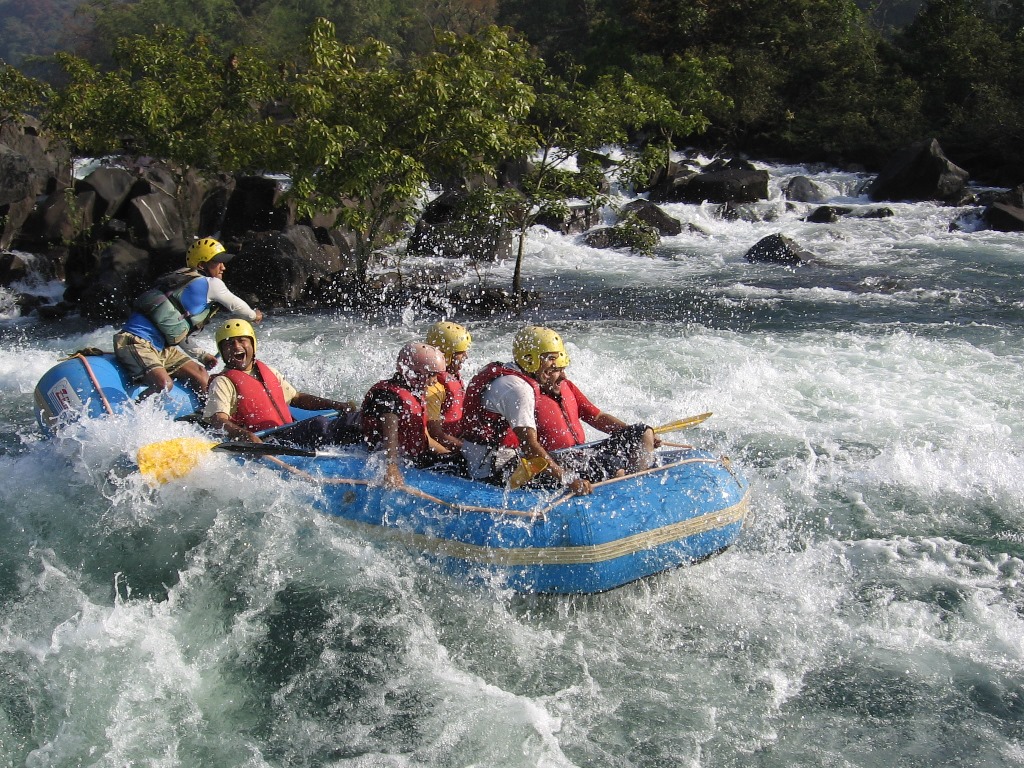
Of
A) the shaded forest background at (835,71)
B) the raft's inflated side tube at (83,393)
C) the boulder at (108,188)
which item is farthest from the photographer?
the shaded forest background at (835,71)

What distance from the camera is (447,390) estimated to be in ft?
19.9

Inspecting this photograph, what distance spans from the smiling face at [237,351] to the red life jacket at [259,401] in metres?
0.05

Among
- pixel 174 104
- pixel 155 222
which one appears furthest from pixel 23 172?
pixel 174 104

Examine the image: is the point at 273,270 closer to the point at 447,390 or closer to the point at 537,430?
the point at 447,390

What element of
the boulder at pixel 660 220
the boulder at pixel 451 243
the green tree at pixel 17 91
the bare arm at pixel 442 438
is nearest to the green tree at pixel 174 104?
the green tree at pixel 17 91

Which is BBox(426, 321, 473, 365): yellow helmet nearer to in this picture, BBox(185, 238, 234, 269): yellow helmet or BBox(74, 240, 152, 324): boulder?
BBox(185, 238, 234, 269): yellow helmet

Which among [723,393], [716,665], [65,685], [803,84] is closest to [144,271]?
[723,393]

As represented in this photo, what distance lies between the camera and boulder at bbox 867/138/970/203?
68.5ft

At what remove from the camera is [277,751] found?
4.36 meters

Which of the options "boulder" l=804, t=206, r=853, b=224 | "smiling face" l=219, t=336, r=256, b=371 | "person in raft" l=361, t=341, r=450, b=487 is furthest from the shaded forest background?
"person in raft" l=361, t=341, r=450, b=487

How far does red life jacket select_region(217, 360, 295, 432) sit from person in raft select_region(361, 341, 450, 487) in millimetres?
955

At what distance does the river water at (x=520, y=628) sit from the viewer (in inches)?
175

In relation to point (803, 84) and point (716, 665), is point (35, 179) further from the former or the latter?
point (803, 84)

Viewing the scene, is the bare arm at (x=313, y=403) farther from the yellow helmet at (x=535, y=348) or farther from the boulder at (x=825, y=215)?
the boulder at (x=825, y=215)
